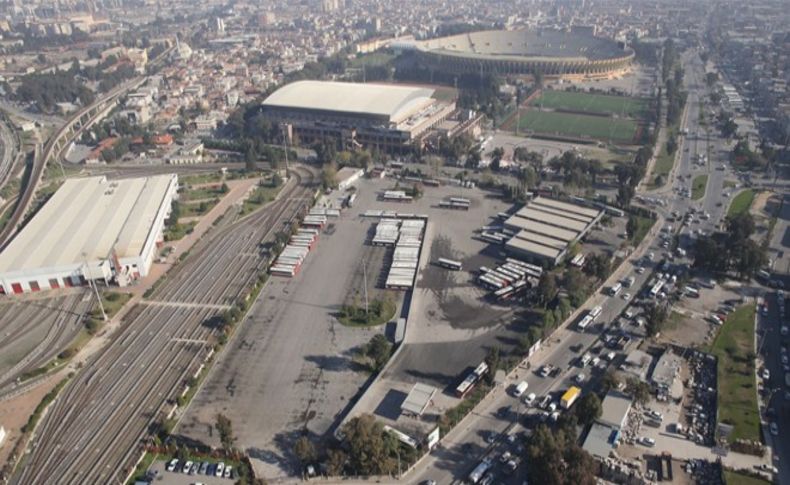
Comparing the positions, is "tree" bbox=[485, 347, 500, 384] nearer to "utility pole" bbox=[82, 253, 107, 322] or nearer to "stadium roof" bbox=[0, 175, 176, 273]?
"utility pole" bbox=[82, 253, 107, 322]

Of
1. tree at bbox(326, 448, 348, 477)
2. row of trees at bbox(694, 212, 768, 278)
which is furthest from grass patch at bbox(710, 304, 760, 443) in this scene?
tree at bbox(326, 448, 348, 477)

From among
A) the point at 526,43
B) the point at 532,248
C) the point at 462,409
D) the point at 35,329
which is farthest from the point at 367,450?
the point at 526,43

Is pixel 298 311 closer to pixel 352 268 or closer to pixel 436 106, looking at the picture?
pixel 352 268

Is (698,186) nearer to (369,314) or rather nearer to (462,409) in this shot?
(369,314)

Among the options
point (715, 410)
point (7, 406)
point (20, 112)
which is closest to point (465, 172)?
point (715, 410)

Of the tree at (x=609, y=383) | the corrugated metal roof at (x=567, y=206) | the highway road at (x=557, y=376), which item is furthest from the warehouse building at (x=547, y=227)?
the tree at (x=609, y=383)
